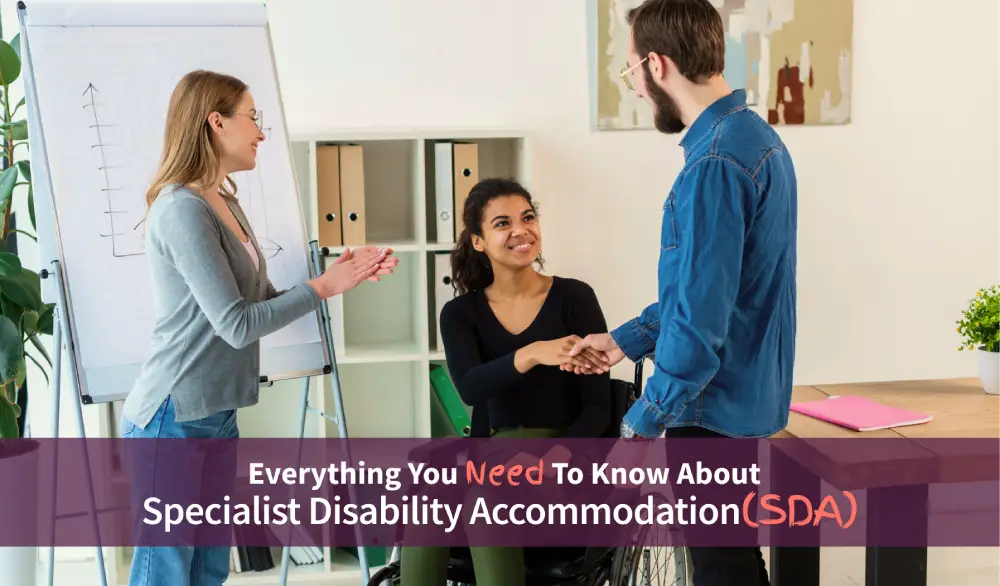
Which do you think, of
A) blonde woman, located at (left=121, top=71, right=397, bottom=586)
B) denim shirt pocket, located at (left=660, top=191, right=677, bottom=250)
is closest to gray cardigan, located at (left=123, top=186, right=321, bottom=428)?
blonde woman, located at (left=121, top=71, right=397, bottom=586)

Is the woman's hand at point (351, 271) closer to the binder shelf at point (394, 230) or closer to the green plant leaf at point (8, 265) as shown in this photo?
the binder shelf at point (394, 230)

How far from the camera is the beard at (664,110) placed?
1.73 m

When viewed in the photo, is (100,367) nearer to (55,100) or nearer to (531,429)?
(55,100)

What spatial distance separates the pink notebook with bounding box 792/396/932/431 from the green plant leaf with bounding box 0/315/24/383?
1978 mm

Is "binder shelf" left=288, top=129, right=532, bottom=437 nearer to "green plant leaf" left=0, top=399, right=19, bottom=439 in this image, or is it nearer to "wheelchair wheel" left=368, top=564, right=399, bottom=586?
"green plant leaf" left=0, top=399, right=19, bottom=439

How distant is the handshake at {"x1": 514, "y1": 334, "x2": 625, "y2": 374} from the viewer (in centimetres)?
217

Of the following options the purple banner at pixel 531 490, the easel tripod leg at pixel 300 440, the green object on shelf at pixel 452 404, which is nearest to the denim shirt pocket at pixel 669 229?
the purple banner at pixel 531 490

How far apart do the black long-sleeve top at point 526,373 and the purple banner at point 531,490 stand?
0.08 m

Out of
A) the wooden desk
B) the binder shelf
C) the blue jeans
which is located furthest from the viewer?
the binder shelf

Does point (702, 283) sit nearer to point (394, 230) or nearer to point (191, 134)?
point (191, 134)

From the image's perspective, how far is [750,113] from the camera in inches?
65.1

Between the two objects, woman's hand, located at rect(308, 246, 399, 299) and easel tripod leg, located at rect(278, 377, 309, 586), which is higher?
woman's hand, located at rect(308, 246, 399, 299)

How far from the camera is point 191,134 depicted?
6.53 feet

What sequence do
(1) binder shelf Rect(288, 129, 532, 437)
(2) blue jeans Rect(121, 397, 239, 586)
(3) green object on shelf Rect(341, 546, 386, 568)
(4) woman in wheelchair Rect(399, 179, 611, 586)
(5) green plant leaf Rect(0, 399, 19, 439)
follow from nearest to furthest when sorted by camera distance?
(2) blue jeans Rect(121, 397, 239, 586), (4) woman in wheelchair Rect(399, 179, 611, 586), (5) green plant leaf Rect(0, 399, 19, 439), (1) binder shelf Rect(288, 129, 532, 437), (3) green object on shelf Rect(341, 546, 386, 568)
